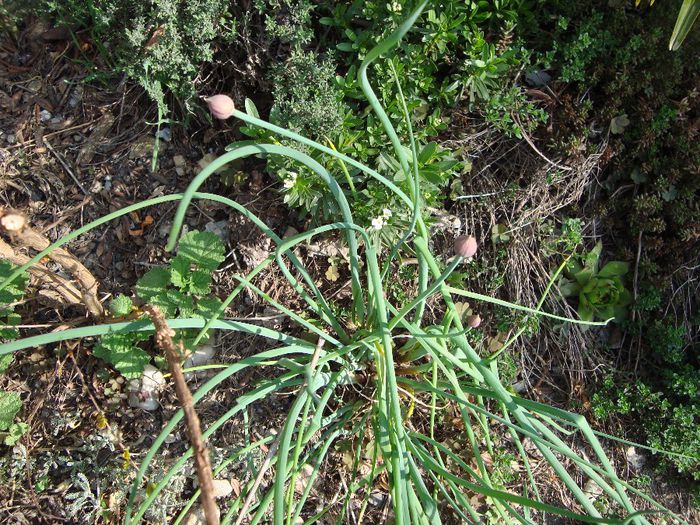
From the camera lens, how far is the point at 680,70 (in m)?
1.74

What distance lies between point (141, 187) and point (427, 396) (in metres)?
1.19

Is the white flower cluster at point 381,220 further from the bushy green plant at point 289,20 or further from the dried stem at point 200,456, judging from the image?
the dried stem at point 200,456

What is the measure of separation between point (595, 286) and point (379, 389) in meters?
0.98

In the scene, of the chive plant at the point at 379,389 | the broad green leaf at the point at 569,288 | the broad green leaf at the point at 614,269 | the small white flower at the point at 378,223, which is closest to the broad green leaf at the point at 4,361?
the chive plant at the point at 379,389

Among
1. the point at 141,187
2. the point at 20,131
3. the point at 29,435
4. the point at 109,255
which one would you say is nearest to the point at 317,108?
the point at 141,187

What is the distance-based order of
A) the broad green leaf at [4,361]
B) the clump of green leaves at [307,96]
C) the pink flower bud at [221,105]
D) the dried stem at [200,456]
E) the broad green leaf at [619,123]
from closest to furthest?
the dried stem at [200,456]
the pink flower bud at [221,105]
the clump of green leaves at [307,96]
the broad green leaf at [4,361]
the broad green leaf at [619,123]

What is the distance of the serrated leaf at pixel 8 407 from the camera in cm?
171

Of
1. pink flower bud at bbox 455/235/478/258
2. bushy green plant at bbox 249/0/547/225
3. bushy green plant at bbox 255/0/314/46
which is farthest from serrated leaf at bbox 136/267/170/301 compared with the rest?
pink flower bud at bbox 455/235/478/258

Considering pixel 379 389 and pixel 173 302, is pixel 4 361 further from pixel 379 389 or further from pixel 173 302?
pixel 379 389

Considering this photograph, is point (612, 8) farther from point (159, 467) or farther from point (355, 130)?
point (159, 467)

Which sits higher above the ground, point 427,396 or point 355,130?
point 355,130

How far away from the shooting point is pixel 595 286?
1.91m

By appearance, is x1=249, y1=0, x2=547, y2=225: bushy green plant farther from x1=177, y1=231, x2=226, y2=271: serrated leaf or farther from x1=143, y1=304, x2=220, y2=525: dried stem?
x1=143, y1=304, x2=220, y2=525: dried stem

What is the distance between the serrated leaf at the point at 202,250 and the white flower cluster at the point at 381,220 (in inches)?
18.2
